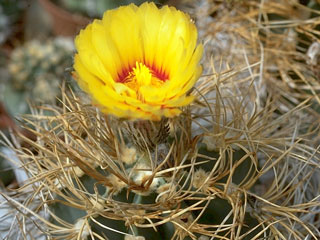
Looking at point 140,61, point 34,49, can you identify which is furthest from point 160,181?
point 34,49

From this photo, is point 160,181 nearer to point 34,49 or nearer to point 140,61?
point 140,61

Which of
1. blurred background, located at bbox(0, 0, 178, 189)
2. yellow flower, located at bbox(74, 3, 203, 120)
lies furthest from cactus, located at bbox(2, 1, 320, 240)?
blurred background, located at bbox(0, 0, 178, 189)

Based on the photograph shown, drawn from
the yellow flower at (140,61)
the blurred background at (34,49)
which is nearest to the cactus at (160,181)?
the yellow flower at (140,61)

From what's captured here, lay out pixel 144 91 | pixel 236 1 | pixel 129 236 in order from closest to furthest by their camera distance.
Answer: pixel 144 91
pixel 129 236
pixel 236 1

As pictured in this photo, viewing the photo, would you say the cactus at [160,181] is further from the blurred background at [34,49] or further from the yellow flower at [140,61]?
the blurred background at [34,49]

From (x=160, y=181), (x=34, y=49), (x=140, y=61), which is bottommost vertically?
(x=34, y=49)

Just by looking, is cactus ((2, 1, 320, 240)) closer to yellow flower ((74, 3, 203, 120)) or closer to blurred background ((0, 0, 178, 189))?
yellow flower ((74, 3, 203, 120))

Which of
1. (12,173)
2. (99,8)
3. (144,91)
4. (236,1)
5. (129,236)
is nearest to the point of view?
(144,91)

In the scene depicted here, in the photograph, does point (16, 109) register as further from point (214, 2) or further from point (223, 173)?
point (223, 173)

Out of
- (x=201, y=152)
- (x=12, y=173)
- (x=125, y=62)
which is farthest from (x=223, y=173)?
(x=12, y=173)
